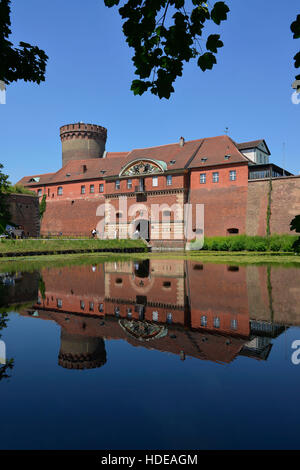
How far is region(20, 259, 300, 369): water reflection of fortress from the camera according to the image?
4492 millimetres

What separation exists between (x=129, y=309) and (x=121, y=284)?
3922 millimetres

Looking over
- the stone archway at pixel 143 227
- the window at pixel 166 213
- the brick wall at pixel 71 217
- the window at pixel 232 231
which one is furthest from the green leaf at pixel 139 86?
the brick wall at pixel 71 217

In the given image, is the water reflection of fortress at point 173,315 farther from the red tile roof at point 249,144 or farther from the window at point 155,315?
the red tile roof at point 249,144

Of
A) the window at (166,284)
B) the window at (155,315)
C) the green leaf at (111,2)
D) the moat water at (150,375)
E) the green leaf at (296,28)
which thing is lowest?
the moat water at (150,375)

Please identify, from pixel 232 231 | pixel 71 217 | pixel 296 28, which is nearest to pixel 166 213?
pixel 232 231

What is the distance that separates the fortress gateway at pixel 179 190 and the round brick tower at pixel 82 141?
16.2ft

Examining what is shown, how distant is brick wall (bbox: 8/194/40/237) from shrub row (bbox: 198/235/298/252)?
23.8m

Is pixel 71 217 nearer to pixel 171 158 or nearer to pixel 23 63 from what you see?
pixel 171 158

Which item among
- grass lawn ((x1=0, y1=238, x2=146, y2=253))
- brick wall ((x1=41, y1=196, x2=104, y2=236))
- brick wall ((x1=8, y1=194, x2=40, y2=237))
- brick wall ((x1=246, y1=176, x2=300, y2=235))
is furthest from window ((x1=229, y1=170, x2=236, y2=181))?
brick wall ((x1=8, y1=194, x2=40, y2=237))

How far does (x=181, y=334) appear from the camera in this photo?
5.12 metres

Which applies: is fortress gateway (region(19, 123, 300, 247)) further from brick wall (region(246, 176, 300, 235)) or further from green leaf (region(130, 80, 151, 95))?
green leaf (region(130, 80, 151, 95))

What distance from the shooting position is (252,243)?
99.0ft

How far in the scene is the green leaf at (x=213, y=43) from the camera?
3870mm

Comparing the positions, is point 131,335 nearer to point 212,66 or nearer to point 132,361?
point 132,361
